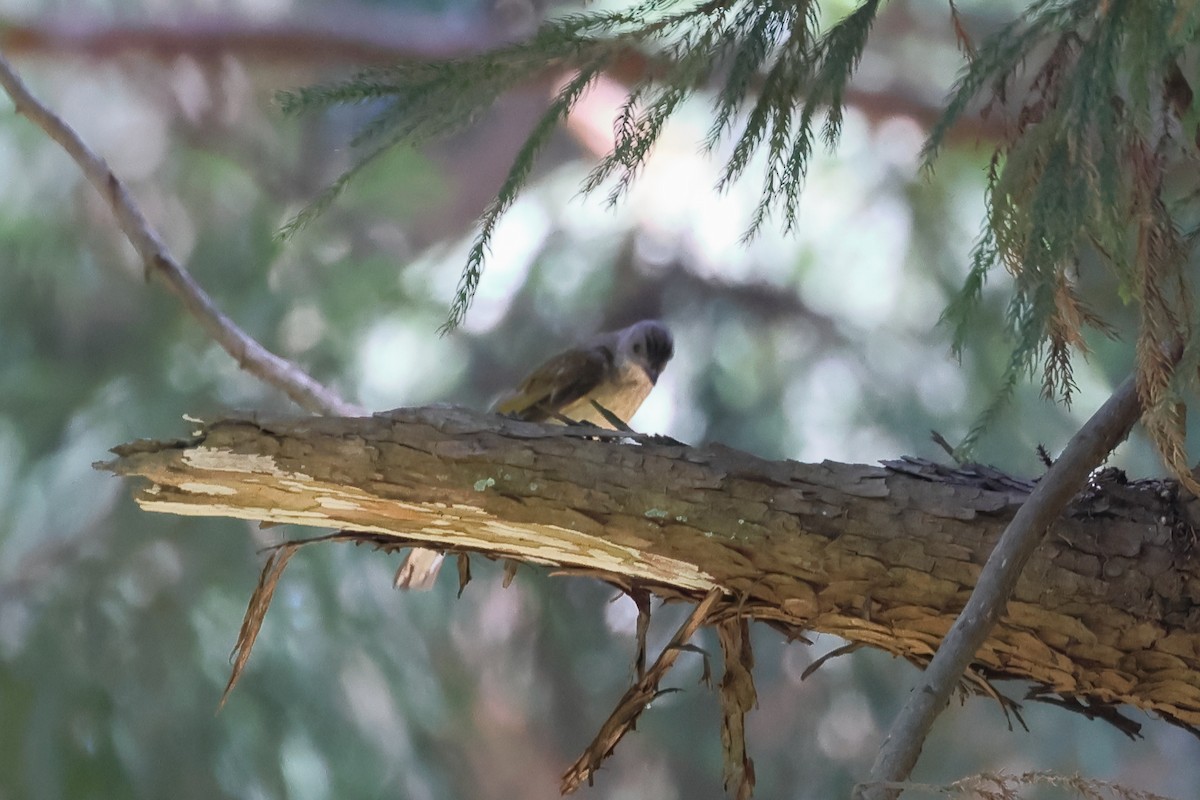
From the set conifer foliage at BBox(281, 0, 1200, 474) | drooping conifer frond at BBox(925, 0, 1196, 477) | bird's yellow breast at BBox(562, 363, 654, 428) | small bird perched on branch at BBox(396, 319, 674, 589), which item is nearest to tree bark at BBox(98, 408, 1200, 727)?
conifer foliage at BBox(281, 0, 1200, 474)

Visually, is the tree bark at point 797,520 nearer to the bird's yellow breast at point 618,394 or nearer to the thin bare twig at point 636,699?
the thin bare twig at point 636,699

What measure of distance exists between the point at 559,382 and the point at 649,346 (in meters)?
0.31

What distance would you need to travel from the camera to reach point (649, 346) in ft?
9.23

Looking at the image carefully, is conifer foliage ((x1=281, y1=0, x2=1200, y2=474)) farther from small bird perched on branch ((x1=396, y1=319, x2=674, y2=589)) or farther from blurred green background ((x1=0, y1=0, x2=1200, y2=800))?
blurred green background ((x1=0, y1=0, x2=1200, y2=800))

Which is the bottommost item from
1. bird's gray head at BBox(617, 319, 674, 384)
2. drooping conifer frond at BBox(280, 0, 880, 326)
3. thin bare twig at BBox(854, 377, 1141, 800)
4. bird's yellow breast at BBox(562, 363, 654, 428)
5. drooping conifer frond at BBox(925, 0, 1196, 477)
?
thin bare twig at BBox(854, 377, 1141, 800)

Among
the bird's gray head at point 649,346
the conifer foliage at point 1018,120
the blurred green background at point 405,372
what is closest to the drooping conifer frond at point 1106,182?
the conifer foliage at point 1018,120

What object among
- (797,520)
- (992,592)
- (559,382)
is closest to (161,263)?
(559,382)

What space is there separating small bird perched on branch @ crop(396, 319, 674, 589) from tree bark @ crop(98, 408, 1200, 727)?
3.53 feet

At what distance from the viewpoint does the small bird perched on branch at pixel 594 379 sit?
2602 millimetres

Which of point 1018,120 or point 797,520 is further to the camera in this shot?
point 797,520

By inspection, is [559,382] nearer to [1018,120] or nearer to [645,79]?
[645,79]

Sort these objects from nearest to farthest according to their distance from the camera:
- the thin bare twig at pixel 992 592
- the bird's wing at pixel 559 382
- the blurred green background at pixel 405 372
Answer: the thin bare twig at pixel 992 592 → the bird's wing at pixel 559 382 → the blurred green background at pixel 405 372

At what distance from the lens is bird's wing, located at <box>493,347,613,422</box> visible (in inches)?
102

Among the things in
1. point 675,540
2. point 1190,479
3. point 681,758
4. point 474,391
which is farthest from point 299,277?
point 1190,479
